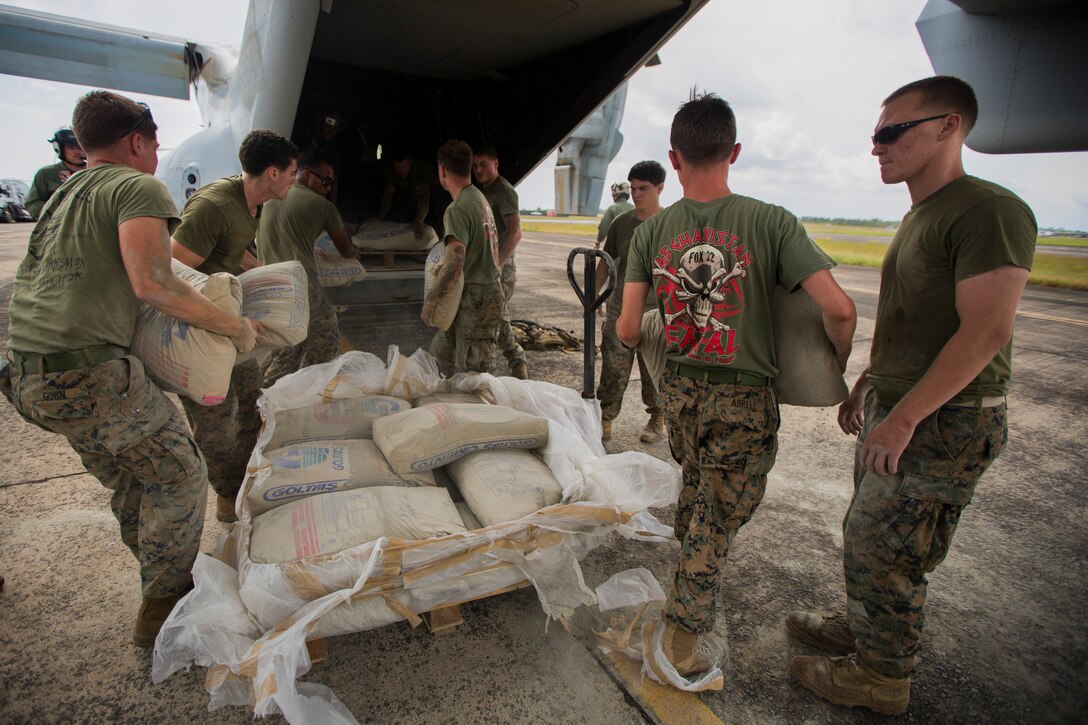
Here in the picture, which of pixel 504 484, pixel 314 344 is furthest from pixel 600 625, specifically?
pixel 314 344

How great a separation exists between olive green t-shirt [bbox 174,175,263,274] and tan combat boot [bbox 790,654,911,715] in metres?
2.94

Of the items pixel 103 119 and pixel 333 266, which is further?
pixel 333 266

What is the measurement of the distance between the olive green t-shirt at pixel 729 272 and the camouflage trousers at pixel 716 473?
0.10 metres

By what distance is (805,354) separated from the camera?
5.63ft

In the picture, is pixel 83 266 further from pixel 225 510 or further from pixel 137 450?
pixel 225 510

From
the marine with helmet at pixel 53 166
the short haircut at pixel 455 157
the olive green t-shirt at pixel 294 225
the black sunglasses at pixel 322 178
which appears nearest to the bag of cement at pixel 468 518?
the short haircut at pixel 455 157

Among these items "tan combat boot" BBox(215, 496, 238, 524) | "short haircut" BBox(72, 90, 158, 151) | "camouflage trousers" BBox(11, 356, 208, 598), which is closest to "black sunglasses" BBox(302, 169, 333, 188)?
"short haircut" BBox(72, 90, 158, 151)

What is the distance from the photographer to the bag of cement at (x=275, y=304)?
2.40 metres

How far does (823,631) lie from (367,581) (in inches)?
62.2

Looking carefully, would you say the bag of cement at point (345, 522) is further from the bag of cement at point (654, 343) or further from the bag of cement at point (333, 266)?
the bag of cement at point (333, 266)

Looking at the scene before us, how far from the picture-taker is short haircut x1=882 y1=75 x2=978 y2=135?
4.96ft

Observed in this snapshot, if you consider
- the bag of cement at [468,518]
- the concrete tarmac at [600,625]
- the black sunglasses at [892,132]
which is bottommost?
the concrete tarmac at [600,625]

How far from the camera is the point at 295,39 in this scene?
4012 millimetres

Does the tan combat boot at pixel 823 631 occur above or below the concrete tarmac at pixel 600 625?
above
